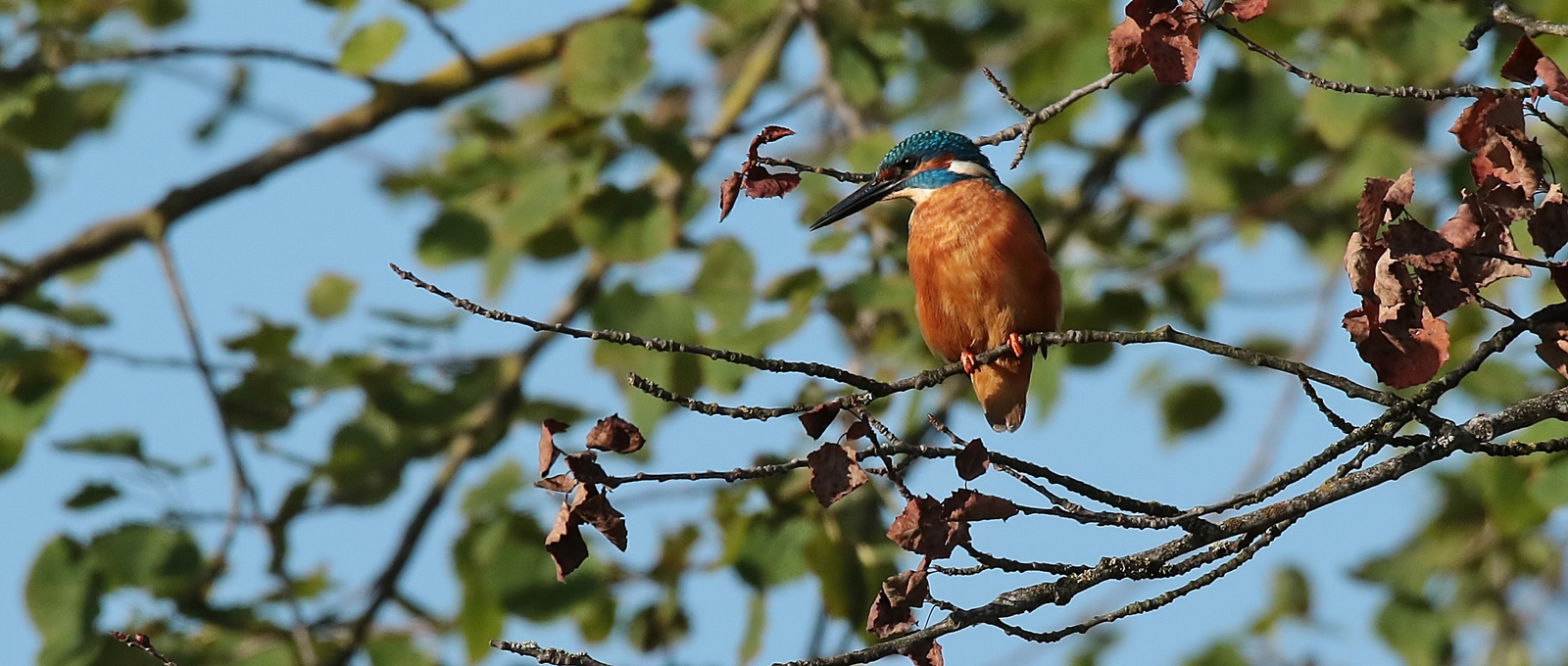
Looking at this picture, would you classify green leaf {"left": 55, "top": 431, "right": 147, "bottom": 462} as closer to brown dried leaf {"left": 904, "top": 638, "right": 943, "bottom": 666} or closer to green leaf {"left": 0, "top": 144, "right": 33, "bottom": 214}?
green leaf {"left": 0, "top": 144, "right": 33, "bottom": 214}

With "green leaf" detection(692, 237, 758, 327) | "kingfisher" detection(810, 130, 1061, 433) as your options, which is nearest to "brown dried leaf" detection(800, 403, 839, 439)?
"kingfisher" detection(810, 130, 1061, 433)

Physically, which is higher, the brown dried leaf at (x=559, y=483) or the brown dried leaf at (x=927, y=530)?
the brown dried leaf at (x=559, y=483)

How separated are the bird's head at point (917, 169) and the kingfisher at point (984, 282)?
0.14 metres

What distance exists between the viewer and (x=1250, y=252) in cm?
739

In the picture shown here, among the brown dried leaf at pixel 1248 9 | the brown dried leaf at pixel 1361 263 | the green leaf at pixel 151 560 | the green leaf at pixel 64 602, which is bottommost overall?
the brown dried leaf at pixel 1361 263

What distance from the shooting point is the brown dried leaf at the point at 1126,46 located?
2154mm

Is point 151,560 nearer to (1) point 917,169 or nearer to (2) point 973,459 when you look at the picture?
(1) point 917,169

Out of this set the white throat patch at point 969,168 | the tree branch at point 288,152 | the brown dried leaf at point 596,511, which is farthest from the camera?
the tree branch at point 288,152

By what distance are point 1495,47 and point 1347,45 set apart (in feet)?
1.65

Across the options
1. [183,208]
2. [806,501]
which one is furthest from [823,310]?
[183,208]

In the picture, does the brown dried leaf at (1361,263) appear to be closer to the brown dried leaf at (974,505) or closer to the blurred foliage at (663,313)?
the brown dried leaf at (974,505)

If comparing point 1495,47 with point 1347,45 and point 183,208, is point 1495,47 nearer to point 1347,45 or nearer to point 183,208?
point 1347,45

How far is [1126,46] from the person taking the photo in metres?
2.16

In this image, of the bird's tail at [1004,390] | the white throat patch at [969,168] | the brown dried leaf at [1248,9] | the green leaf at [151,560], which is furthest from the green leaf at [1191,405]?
the brown dried leaf at [1248,9]
